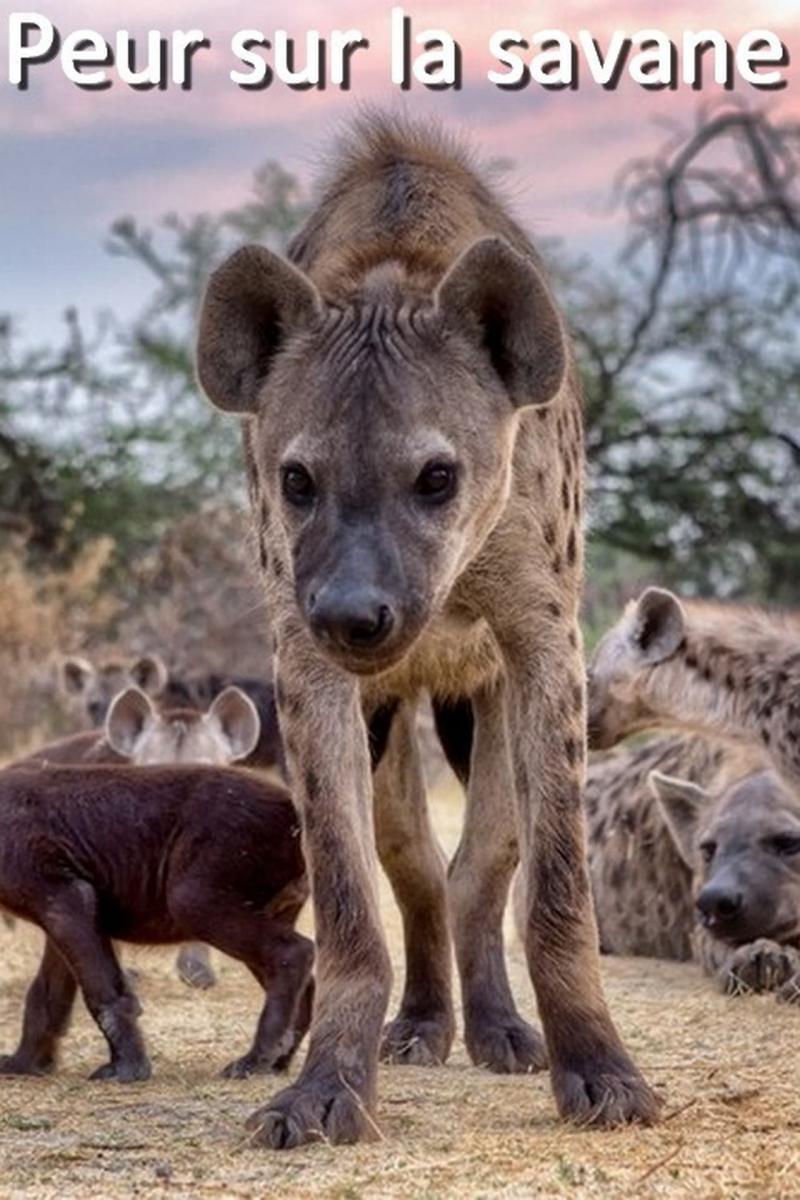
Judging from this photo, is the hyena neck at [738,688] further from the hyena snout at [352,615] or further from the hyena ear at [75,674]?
the hyena ear at [75,674]

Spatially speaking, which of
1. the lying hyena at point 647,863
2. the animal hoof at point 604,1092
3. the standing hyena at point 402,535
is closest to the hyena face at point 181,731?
the lying hyena at point 647,863

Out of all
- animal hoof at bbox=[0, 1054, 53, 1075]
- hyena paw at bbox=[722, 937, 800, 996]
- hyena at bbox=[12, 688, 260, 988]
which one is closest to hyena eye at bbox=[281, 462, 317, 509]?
animal hoof at bbox=[0, 1054, 53, 1075]

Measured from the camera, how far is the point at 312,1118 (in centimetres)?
457

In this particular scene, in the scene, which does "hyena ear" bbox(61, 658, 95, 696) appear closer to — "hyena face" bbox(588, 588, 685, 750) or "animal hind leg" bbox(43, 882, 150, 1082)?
"hyena face" bbox(588, 588, 685, 750)

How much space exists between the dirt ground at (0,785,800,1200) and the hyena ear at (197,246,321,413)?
142 cm

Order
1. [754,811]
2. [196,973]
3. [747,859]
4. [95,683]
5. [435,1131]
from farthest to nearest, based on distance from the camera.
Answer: [95,683]
[196,973]
[754,811]
[747,859]
[435,1131]

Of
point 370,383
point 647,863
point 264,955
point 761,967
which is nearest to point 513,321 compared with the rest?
point 370,383

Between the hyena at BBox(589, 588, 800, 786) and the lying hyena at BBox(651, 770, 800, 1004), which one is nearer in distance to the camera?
the lying hyena at BBox(651, 770, 800, 1004)

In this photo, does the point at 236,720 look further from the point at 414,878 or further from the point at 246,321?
the point at 246,321

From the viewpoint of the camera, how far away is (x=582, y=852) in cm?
507

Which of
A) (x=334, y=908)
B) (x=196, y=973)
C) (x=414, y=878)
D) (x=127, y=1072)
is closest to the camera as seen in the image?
(x=334, y=908)

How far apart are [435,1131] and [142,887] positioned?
4.32 ft

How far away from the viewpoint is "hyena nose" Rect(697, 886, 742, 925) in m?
7.19

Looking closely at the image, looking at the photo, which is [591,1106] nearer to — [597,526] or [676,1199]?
[676,1199]
